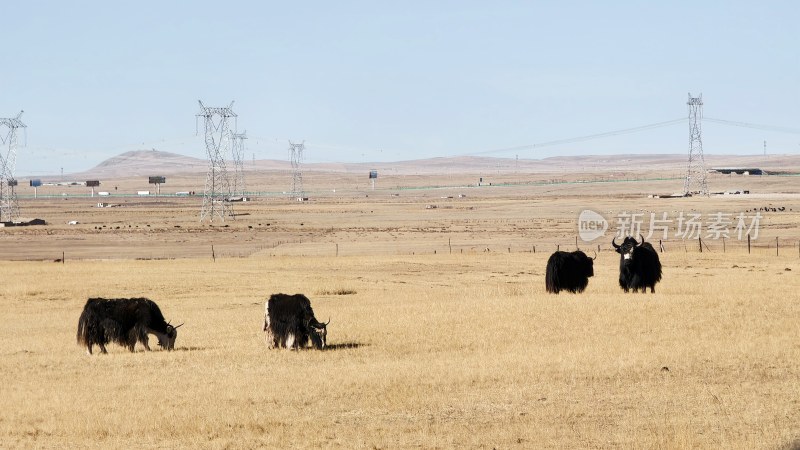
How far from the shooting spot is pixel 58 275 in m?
44.6

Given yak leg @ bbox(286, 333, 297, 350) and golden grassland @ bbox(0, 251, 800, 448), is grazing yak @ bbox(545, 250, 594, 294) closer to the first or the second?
golden grassland @ bbox(0, 251, 800, 448)

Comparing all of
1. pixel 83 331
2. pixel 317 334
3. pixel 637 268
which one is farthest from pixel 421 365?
pixel 637 268

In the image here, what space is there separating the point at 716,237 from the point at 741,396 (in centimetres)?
5796

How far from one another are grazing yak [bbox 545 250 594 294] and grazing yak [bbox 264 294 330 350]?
1200 centimetres

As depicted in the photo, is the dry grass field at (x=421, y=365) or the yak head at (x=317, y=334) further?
the yak head at (x=317, y=334)

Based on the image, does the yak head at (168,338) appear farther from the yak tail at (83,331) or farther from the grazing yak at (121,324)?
the yak tail at (83,331)

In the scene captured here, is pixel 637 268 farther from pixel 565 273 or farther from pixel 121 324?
pixel 121 324

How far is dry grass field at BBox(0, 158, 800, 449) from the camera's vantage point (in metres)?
14.6

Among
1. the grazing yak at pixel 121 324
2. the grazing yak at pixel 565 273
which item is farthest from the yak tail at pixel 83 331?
the grazing yak at pixel 565 273

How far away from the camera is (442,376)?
18.7 meters

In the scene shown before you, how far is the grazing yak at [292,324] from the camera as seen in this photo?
2195cm

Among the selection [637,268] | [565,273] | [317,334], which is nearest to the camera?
[317,334]

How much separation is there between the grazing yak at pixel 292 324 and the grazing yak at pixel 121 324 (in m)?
2.22

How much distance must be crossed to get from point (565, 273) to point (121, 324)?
14292 millimetres
